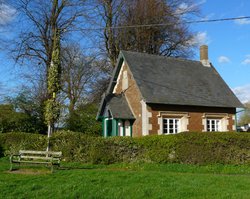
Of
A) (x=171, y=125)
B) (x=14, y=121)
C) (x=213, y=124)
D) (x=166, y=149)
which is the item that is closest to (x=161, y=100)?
(x=171, y=125)

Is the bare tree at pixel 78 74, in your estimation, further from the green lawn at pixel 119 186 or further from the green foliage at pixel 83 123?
the green lawn at pixel 119 186

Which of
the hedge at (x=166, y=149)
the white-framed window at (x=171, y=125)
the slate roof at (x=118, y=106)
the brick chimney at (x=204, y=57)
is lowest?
the hedge at (x=166, y=149)

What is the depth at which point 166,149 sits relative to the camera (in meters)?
16.6

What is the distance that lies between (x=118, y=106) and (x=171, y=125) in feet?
12.7

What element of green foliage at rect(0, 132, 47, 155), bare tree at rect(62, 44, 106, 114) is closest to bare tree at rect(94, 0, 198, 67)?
bare tree at rect(62, 44, 106, 114)

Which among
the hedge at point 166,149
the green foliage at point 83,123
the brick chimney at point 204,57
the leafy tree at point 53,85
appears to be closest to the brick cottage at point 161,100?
the brick chimney at point 204,57

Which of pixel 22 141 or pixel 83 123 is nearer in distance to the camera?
pixel 22 141

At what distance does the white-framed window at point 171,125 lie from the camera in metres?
22.8

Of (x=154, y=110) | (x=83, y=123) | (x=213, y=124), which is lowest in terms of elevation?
(x=213, y=124)

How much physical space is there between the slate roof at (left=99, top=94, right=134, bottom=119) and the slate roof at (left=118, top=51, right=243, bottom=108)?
2240 mm

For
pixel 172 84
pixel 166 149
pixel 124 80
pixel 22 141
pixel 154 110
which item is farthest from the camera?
pixel 124 80

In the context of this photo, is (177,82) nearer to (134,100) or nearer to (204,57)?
(134,100)

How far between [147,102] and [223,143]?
6293 millimetres

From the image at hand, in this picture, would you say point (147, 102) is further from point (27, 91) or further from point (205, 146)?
point (27, 91)
